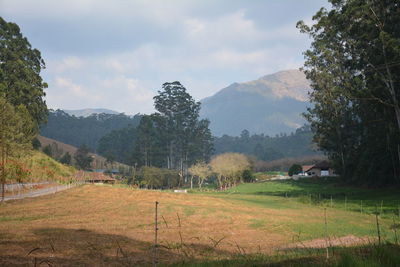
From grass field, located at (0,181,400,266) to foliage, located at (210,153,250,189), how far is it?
148ft

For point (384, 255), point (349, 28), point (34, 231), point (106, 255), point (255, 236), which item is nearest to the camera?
point (384, 255)

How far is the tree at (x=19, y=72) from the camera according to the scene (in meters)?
49.0

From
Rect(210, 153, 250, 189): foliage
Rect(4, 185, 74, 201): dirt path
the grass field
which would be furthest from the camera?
Rect(210, 153, 250, 189): foliage

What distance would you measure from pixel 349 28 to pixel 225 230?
2981 centimetres

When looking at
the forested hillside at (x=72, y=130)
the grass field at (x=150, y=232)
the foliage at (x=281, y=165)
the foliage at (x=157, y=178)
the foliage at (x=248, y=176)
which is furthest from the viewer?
the forested hillside at (x=72, y=130)

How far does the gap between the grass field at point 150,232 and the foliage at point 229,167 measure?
45.1 metres

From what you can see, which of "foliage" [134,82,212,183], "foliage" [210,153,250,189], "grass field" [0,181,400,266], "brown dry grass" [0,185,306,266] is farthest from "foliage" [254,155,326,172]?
"brown dry grass" [0,185,306,266]

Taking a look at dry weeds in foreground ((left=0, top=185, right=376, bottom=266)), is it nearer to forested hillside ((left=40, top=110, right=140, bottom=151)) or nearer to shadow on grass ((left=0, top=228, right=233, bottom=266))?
shadow on grass ((left=0, top=228, right=233, bottom=266))

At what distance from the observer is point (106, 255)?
12500 mm

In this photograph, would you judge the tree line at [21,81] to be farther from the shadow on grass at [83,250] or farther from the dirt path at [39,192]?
the shadow on grass at [83,250]

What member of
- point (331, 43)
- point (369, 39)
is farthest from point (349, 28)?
point (331, 43)

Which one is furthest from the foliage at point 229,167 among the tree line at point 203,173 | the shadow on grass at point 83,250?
the shadow on grass at point 83,250

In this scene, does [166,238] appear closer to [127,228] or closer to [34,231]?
[127,228]

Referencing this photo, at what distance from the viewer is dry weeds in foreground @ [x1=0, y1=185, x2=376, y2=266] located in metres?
12.3
